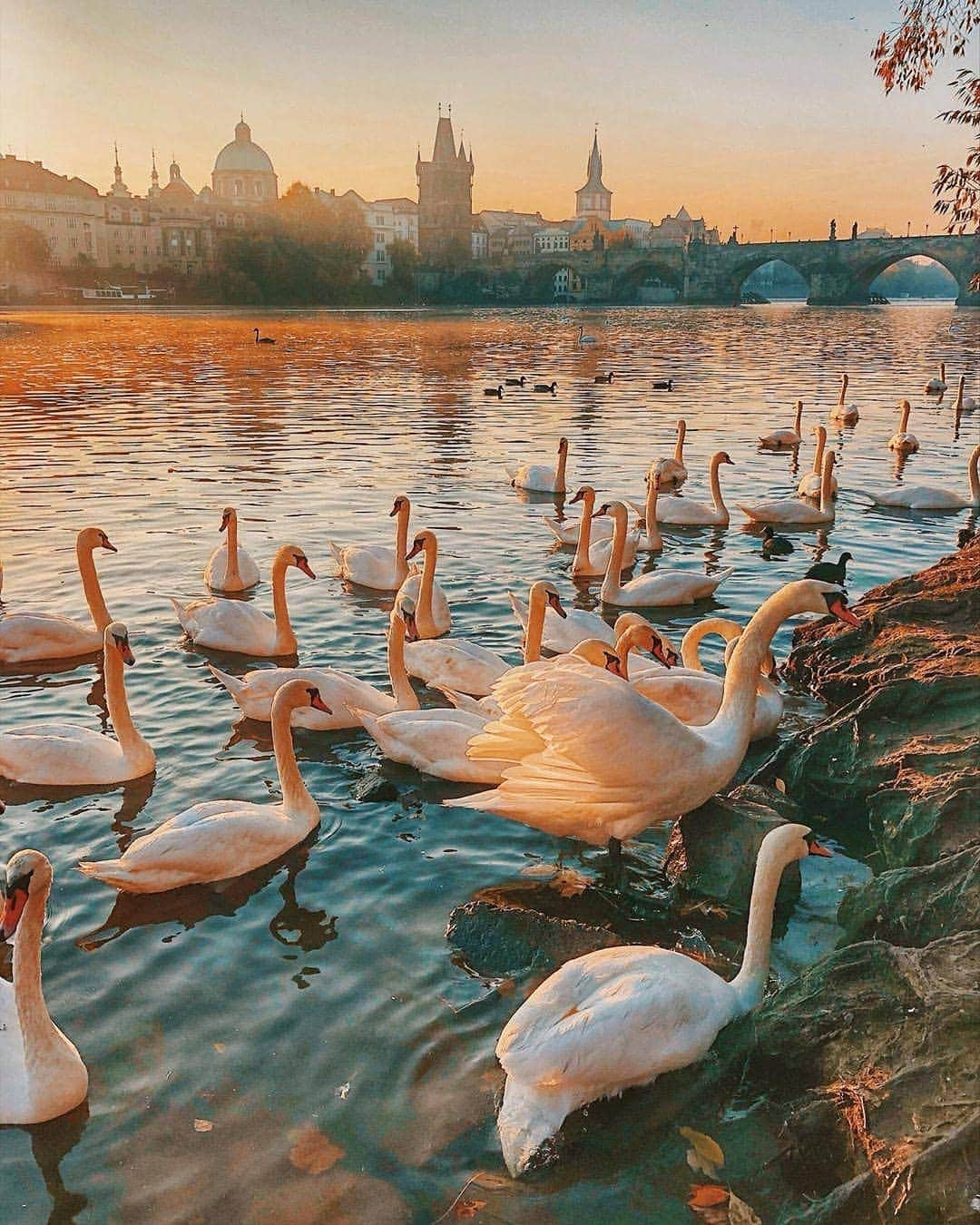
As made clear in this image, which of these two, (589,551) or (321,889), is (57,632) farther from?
(589,551)

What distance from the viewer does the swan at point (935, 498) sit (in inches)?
618

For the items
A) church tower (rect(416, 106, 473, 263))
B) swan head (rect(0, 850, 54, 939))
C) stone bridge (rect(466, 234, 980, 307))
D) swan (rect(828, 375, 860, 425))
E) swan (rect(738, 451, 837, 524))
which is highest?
church tower (rect(416, 106, 473, 263))

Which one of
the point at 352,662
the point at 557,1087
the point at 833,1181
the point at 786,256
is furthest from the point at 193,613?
the point at 786,256

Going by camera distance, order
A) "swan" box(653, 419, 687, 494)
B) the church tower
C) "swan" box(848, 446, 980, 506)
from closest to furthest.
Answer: "swan" box(848, 446, 980, 506)
"swan" box(653, 419, 687, 494)
the church tower

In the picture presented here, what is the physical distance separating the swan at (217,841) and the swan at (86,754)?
1.05m

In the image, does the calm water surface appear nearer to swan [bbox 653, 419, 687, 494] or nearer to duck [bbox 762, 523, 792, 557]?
duck [bbox 762, 523, 792, 557]

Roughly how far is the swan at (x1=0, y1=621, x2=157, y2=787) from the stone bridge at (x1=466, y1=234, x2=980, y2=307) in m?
101

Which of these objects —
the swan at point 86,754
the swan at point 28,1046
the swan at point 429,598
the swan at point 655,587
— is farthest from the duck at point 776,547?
the swan at point 28,1046

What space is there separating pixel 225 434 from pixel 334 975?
18492 mm

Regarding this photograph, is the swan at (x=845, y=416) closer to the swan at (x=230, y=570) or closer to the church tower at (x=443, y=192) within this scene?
the swan at (x=230, y=570)

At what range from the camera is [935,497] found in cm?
1570

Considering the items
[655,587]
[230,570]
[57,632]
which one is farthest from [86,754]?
[655,587]

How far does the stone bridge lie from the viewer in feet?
360

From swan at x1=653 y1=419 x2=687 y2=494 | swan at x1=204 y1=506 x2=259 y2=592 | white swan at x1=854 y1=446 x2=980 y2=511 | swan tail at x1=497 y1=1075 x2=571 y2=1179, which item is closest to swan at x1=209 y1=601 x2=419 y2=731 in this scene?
swan at x1=204 y1=506 x2=259 y2=592
